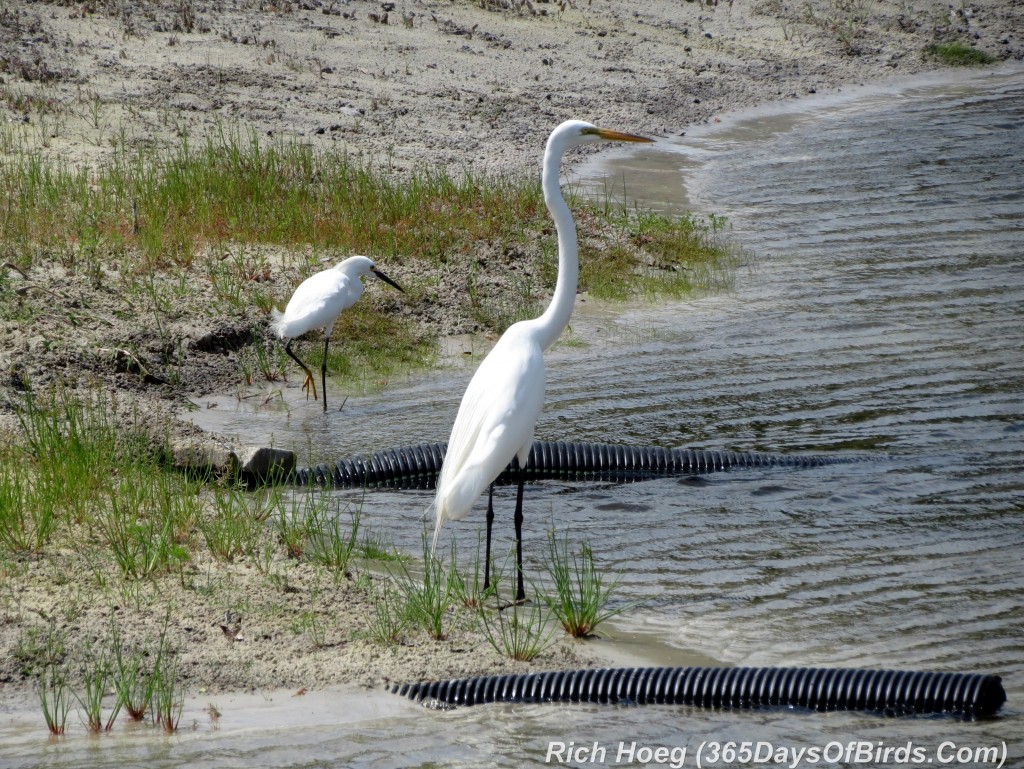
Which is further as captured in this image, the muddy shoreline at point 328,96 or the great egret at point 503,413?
the great egret at point 503,413

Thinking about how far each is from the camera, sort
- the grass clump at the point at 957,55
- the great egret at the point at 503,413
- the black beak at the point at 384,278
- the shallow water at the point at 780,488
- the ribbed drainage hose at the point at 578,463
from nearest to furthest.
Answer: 1. the shallow water at the point at 780,488
2. the great egret at the point at 503,413
3. the ribbed drainage hose at the point at 578,463
4. the black beak at the point at 384,278
5. the grass clump at the point at 957,55

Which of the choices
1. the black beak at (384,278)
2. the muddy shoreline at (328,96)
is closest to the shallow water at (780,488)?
the muddy shoreline at (328,96)

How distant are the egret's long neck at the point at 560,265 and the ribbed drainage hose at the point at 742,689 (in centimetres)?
179

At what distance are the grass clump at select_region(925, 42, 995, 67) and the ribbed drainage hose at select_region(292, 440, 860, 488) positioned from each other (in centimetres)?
1555

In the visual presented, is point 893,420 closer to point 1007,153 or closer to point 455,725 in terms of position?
point 455,725

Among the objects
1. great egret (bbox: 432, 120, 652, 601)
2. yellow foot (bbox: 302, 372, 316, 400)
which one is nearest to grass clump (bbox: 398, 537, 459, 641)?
great egret (bbox: 432, 120, 652, 601)

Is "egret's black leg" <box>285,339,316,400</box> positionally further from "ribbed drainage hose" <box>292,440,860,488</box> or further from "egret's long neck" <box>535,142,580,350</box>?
"egret's long neck" <box>535,142,580,350</box>

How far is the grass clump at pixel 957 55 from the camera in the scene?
1984cm

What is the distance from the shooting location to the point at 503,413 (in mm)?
4969

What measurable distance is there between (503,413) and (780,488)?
1926mm

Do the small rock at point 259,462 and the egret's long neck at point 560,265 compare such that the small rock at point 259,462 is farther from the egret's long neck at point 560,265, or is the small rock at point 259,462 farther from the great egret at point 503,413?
the egret's long neck at point 560,265

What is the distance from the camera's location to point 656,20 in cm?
1894

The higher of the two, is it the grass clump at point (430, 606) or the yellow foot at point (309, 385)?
the yellow foot at point (309, 385)

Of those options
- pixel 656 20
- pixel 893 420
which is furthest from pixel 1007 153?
pixel 893 420
